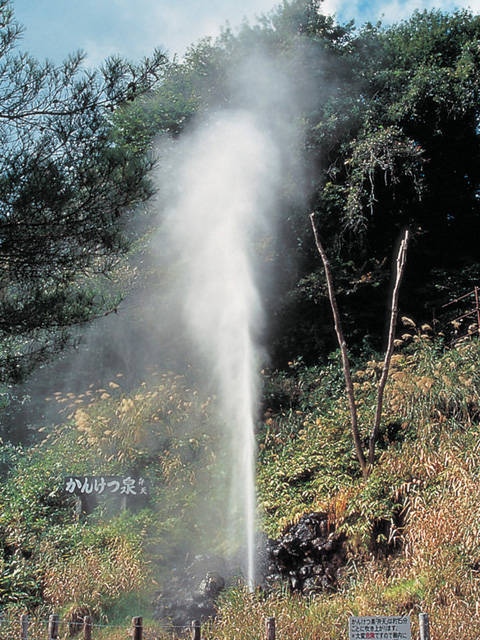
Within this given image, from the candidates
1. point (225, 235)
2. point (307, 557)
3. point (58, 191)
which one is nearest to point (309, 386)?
point (225, 235)

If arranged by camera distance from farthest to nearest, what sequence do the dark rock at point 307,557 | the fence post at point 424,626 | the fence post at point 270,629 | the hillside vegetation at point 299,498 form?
1. the dark rock at point 307,557
2. the hillside vegetation at point 299,498
3. the fence post at point 270,629
4. the fence post at point 424,626

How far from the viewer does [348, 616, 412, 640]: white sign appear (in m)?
3.81

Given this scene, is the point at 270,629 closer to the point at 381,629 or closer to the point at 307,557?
the point at 381,629

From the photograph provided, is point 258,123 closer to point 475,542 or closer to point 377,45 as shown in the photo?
point 377,45

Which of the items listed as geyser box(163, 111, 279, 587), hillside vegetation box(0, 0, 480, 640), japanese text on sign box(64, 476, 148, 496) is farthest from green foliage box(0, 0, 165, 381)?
geyser box(163, 111, 279, 587)

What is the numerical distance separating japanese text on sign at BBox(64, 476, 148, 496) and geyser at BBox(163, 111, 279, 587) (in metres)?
3.00

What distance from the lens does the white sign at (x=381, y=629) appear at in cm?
381

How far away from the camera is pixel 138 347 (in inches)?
535

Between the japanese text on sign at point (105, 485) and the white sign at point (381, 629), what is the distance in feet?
16.3

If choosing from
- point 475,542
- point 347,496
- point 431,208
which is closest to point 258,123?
point 431,208

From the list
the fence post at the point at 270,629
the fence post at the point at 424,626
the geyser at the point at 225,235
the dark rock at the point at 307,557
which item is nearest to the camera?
the fence post at the point at 424,626

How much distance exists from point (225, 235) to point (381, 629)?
9.70 meters

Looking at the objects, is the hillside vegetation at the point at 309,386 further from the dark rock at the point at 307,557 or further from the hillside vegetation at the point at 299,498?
the dark rock at the point at 307,557

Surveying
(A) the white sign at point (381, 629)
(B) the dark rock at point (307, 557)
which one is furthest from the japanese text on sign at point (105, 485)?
(A) the white sign at point (381, 629)
